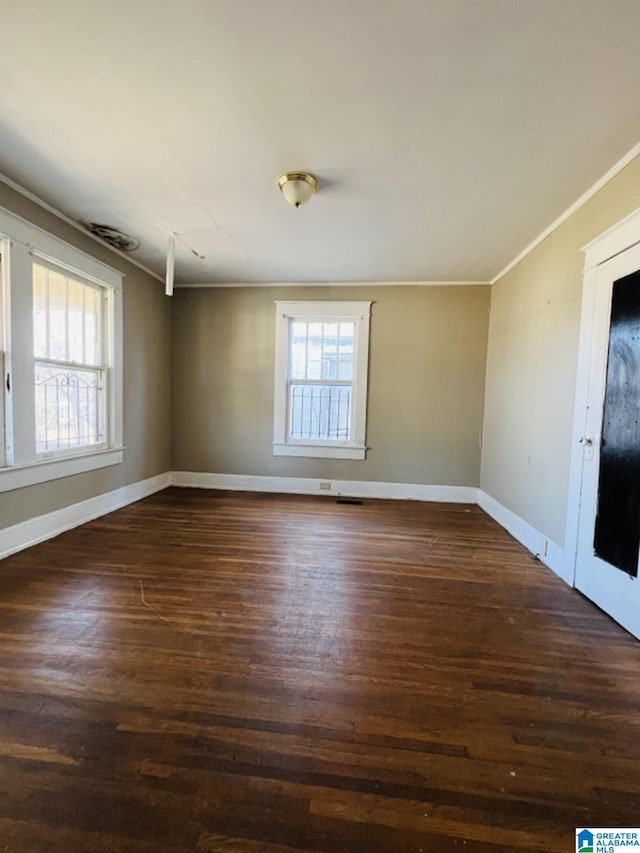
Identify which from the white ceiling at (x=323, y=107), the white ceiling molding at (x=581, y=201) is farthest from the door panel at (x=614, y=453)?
the white ceiling at (x=323, y=107)

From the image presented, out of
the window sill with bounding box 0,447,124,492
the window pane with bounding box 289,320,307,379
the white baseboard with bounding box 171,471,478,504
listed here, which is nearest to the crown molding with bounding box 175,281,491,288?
the window pane with bounding box 289,320,307,379

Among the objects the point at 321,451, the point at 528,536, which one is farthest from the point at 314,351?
the point at 528,536

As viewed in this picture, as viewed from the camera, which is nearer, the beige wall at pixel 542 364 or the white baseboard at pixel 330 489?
the beige wall at pixel 542 364

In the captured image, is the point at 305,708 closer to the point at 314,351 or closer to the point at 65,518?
the point at 65,518

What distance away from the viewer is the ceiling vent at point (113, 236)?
3247 millimetres

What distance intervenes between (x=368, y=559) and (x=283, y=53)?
9.57ft

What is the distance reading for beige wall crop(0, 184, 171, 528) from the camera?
2.84m

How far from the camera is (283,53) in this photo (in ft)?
5.05

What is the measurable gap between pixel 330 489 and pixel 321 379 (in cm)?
142

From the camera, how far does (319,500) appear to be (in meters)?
4.53

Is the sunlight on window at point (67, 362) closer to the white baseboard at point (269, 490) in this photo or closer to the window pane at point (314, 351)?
the white baseboard at point (269, 490)

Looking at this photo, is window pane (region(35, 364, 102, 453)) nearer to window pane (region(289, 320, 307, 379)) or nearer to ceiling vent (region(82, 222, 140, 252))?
ceiling vent (region(82, 222, 140, 252))

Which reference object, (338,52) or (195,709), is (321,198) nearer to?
(338,52)

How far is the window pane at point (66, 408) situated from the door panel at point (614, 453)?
4.03 metres
